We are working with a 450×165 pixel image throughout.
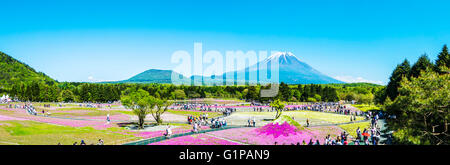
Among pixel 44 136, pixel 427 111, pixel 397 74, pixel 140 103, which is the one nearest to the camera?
pixel 427 111

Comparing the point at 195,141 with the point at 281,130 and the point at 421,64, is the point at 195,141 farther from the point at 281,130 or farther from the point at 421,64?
the point at 421,64

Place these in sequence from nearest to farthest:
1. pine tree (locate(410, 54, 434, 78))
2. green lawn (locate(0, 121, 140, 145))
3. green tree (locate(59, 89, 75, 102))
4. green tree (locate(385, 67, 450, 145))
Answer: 1. green tree (locate(385, 67, 450, 145))
2. green lawn (locate(0, 121, 140, 145))
3. pine tree (locate(410, 54, 434, 78))
4. green tree (locate(59, 89, 75, 102))

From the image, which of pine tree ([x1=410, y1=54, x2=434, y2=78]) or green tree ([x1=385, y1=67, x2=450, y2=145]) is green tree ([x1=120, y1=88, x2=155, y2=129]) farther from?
pine tree ([x1=410, y1=54, x2=434, y2=78])

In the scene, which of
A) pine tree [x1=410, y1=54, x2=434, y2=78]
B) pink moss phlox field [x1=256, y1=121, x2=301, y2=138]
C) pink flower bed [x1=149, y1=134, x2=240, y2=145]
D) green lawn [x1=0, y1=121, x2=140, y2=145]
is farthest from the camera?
pine tree [x1=410, y1=54, x2=434, y2=78]

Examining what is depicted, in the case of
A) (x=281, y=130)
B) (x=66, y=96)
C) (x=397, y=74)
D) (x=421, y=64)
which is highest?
(x=421, y=64)

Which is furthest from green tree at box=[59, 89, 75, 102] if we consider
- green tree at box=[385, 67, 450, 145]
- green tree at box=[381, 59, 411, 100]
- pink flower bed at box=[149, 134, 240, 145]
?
green tree at box=[385, 67, 450, 145]

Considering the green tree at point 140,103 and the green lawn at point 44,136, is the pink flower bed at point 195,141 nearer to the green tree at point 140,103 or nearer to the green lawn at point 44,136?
the green lawn at point 44,136

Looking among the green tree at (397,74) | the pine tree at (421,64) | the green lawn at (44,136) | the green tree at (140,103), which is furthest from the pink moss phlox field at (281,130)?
the green tree at (397,74)

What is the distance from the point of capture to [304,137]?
2681 cm

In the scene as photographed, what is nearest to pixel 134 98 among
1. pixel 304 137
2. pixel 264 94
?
pixel 304 137

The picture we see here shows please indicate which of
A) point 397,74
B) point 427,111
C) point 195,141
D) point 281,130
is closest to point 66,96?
point 195,141

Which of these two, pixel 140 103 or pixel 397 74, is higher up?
pixel 397 74

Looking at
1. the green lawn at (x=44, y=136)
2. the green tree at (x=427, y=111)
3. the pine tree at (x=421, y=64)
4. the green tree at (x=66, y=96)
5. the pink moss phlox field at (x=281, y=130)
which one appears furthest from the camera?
the green tree at (x=66, y=96)
